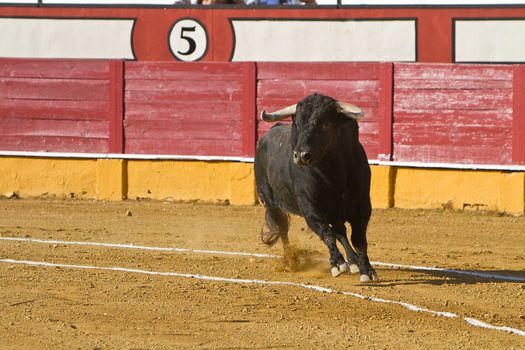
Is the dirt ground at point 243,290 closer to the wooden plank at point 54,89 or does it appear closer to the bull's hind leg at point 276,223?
the bull's hind leg at point 276,223

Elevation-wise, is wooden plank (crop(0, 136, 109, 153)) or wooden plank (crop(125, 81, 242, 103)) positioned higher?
wooden plank (crop(125, 81, 242, 103))

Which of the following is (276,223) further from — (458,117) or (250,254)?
(458,117)

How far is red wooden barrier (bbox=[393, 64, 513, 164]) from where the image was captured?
1350cm

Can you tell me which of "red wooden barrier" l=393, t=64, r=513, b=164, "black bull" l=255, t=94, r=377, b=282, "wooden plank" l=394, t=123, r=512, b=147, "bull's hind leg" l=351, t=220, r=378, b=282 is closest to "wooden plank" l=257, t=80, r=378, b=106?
"red wooden barrier" l=393, t=64, r=513, b=164

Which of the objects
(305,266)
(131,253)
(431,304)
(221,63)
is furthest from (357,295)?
(221,63)

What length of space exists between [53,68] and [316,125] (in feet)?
23.6

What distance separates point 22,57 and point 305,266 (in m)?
7.69

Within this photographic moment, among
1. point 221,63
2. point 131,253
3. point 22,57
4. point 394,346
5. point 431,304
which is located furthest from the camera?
point 22,57

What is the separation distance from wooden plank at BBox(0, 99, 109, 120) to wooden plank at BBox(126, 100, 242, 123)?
371mm

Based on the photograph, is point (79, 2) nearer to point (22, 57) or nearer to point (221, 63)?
point (22, 57)

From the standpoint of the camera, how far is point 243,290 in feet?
27.7

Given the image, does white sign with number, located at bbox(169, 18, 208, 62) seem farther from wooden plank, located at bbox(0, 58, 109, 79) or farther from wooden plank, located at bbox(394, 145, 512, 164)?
wooden plank, located at bbox(394, 145, 512, 164)

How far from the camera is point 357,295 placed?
8.23 metres

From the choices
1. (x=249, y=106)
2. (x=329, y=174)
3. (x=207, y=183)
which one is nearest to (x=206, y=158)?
(x=207, y=183)
